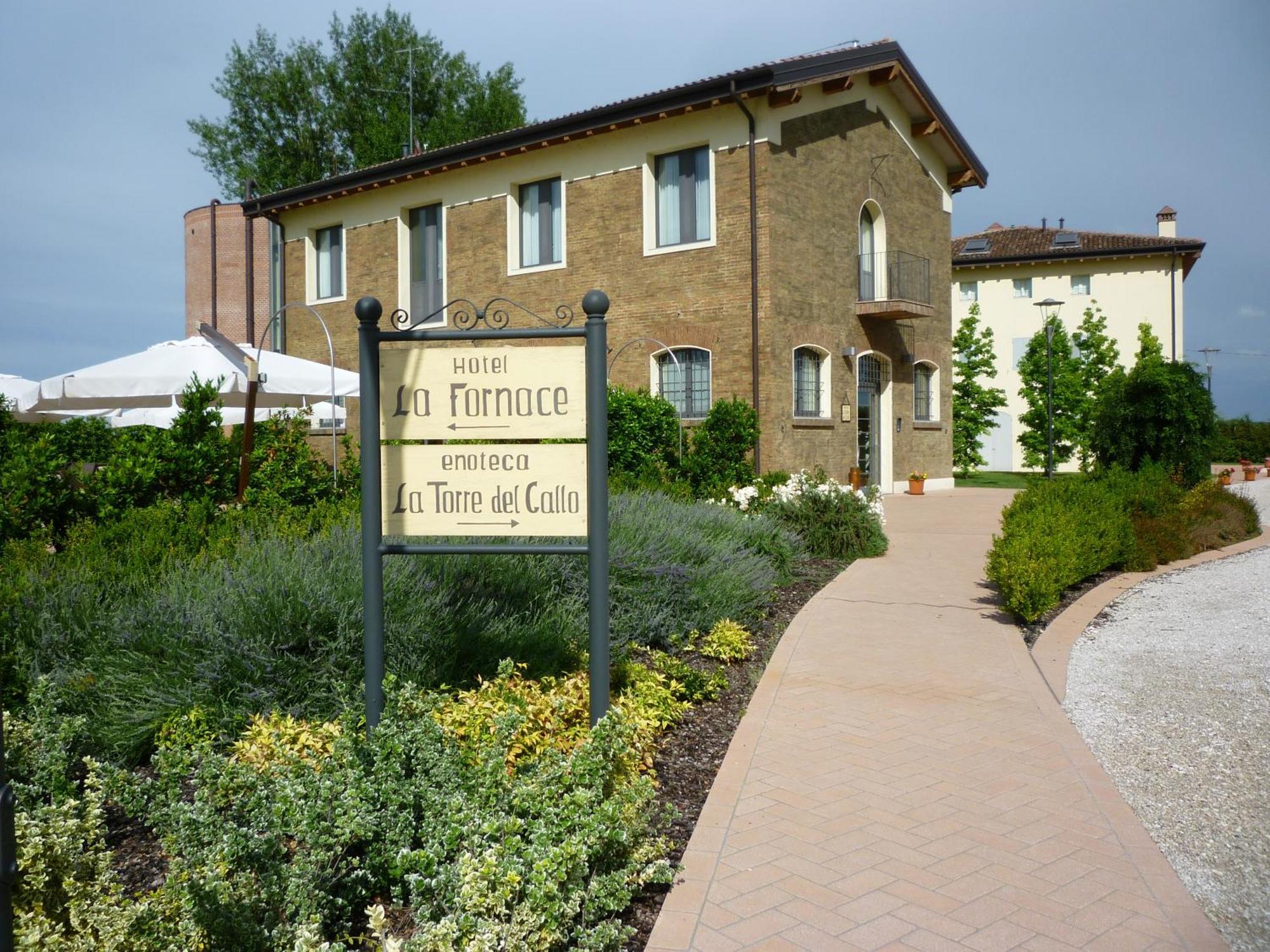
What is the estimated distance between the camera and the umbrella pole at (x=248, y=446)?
826cm

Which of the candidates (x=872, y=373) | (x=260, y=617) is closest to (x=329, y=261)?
(x=872, y=373)

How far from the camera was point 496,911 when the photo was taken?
273 centimetres

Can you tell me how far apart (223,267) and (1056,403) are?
27.1 metres

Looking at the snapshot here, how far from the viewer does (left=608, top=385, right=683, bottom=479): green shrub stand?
48.4 feet

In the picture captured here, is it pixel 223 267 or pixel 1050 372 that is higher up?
pixel 223 267

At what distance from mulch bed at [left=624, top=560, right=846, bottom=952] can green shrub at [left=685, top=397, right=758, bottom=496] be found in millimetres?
7791

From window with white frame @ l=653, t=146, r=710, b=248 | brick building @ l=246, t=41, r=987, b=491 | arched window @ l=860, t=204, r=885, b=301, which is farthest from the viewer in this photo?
arched window @ l=860, t=204, r=885, b=301

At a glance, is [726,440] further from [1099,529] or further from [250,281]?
[250,281]

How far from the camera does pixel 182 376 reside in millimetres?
10922

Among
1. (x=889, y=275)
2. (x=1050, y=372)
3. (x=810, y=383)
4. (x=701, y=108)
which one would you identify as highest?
(x=701, y=108)

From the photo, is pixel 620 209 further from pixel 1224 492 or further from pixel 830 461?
pixel 1224 492

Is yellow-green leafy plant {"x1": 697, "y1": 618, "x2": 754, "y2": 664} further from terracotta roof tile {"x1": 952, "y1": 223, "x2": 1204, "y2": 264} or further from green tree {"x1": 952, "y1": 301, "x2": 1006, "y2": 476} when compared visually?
terracotta roof tile {"x1": 952, "y1": 223, "x2": 1204, "y2": 264}

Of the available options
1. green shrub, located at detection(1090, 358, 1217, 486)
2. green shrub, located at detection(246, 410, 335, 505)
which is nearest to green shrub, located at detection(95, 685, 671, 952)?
green shrub, located at detection(246, 410, 335, 505)

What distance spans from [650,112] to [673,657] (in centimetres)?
1329
